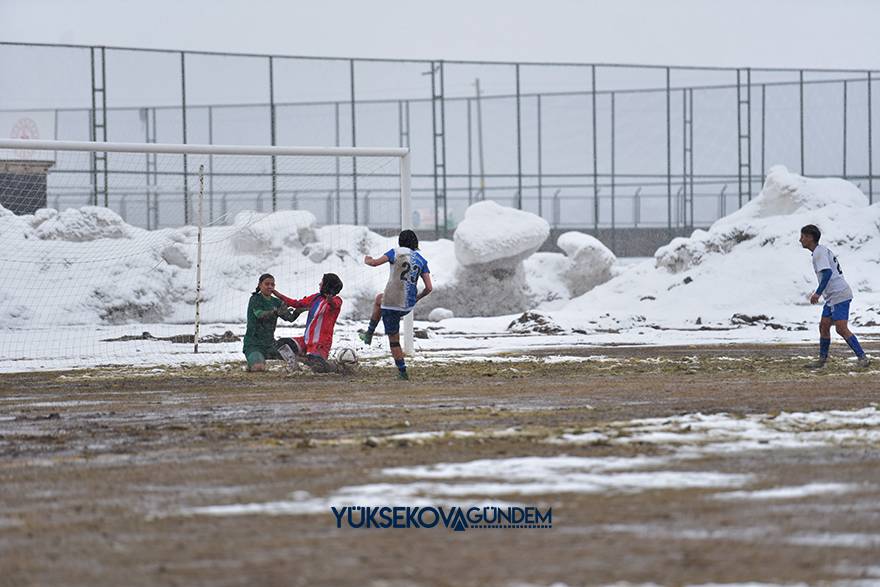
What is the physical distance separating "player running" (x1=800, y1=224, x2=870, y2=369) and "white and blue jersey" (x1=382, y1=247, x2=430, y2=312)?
3717 millimetres

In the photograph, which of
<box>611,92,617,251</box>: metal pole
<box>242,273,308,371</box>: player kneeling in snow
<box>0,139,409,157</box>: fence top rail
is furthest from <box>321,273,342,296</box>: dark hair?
<box>611,92,617,251</box>: metal pole

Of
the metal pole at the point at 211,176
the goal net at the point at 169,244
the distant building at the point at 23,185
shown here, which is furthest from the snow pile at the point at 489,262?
the distant building at the point at 23,185

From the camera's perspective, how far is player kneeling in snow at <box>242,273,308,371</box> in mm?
13953

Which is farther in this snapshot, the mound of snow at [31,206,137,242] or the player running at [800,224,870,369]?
the mound of snow at [31,206,137,242]

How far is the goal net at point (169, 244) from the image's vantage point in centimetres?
2142

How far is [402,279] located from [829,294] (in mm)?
4187

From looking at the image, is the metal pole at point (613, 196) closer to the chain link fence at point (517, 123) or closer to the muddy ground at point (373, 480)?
the chain link fence at point (517, 123)

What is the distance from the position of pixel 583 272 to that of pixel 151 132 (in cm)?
1061

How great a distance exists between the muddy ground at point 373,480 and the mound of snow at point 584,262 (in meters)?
20.8

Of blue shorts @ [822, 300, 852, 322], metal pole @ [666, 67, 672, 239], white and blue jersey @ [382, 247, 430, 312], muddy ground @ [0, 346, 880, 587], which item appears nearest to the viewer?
muddy ground @ [0, 346, 880, 587]

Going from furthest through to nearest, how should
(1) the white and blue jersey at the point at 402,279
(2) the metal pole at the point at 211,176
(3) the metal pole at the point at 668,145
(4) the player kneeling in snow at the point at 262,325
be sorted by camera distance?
(3) the metal pole at the point at 668,145 → (2) the metal pole at the point at 211,176 → (4) the player kneeling in snow at the point at 262,325 → (1) the white and blue jersey at the point at 402,279

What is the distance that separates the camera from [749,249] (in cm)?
3053

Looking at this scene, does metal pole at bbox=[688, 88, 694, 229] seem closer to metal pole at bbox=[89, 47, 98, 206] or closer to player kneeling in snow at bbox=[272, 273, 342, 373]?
metal pole at bbox=[89, 47, 98, 206]

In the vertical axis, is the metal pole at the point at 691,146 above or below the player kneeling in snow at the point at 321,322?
above
